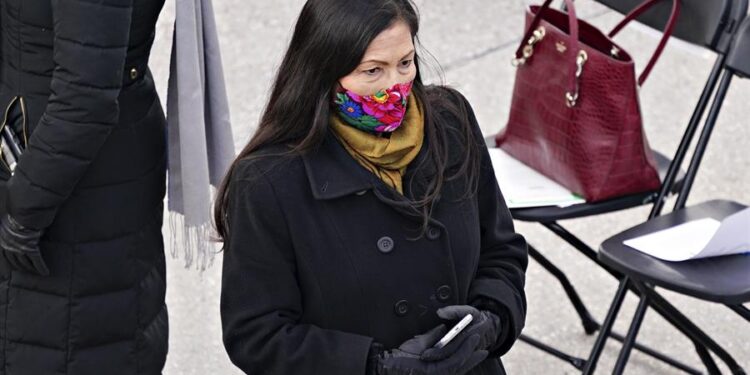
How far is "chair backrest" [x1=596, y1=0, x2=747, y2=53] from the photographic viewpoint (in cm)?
347

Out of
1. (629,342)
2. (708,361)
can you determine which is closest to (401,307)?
(629,342)

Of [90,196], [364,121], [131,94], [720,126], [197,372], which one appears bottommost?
[197,372]

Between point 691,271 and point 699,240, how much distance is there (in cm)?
20

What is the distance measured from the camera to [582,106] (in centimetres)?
338

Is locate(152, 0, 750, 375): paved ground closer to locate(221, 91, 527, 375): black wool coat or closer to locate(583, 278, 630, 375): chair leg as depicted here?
locate(583, 278, 630, 375): chair leg

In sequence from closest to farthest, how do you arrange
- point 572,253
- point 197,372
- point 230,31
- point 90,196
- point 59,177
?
point 59,177 < point 90,196 < point 197,372 < point 572,253 < point 230,31

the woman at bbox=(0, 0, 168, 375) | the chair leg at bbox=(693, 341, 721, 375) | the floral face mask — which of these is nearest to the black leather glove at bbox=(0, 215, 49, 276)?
the woman at bbox=(0, 0, 168, 375)

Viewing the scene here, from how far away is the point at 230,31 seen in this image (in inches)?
233

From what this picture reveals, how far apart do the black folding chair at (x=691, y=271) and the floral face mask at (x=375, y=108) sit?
2.94 feet

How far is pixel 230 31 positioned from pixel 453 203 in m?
3.58

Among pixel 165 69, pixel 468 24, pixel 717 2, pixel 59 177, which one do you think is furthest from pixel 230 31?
pixel 59 177

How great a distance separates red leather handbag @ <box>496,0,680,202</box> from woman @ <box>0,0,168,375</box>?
101 cm

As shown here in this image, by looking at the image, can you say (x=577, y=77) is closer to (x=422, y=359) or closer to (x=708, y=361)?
(x=708, y=361)

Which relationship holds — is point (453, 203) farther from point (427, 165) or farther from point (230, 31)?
point (230, 31)
